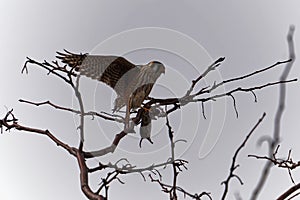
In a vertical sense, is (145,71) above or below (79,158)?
above

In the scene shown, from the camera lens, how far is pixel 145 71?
43cm

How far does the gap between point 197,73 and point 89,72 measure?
0.16 metres

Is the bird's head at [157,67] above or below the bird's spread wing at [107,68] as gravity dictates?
below

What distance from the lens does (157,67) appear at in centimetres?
42

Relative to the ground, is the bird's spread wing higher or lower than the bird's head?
higher

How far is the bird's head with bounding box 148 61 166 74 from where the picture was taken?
1.35 feet

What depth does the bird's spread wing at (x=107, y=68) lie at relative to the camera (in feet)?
1.47

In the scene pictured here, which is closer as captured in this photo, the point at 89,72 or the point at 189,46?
the point at 189,46

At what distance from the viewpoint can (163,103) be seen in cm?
33

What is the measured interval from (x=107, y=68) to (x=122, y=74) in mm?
25

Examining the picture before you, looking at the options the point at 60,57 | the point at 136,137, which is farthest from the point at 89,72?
the point at 136,137

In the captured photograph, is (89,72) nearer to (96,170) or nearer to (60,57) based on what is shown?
(60,57)

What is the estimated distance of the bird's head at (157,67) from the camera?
1.35 feet

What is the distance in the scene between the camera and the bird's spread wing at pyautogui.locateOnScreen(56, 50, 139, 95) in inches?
17.6
